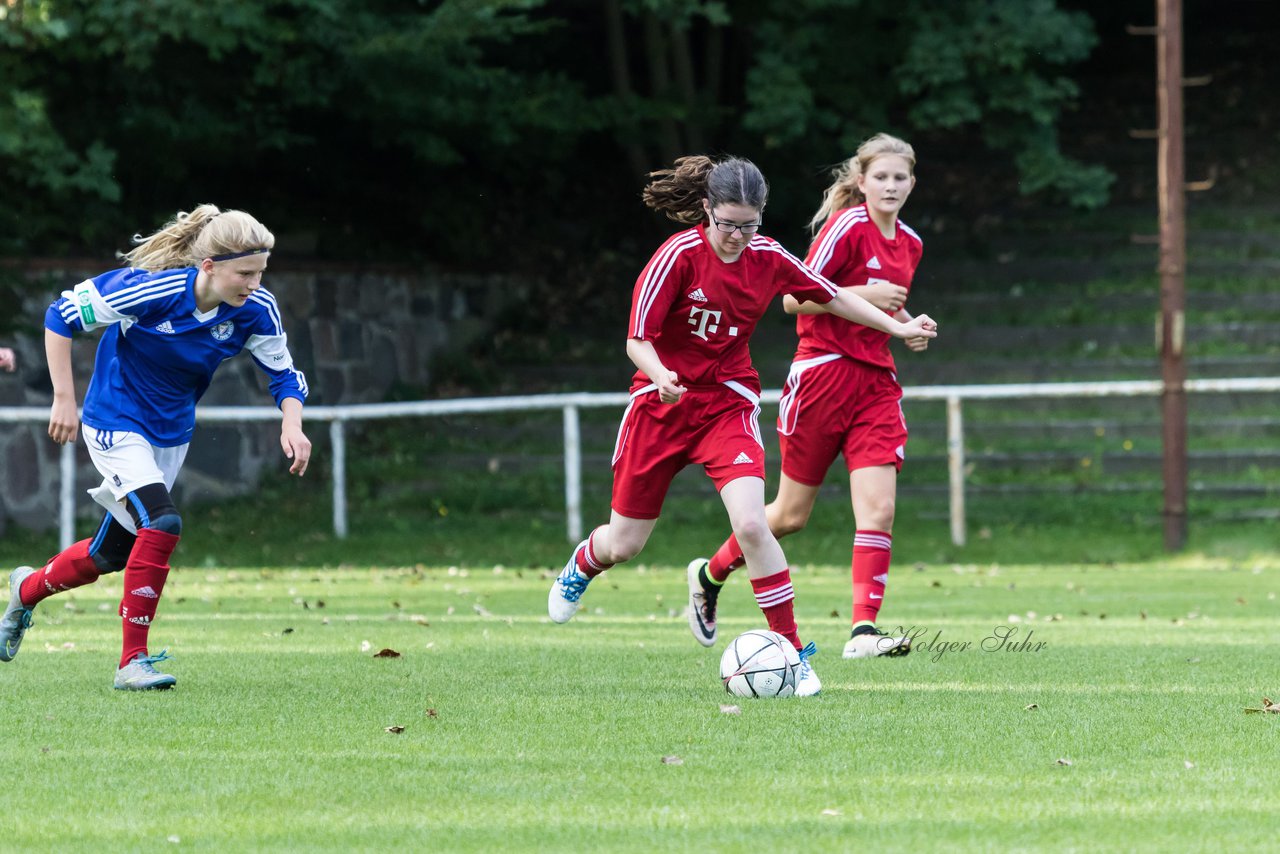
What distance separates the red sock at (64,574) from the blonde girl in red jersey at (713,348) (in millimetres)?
2075

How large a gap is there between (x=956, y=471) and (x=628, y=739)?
9436mm

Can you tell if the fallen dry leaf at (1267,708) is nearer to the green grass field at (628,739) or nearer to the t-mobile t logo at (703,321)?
the green grass field at (628,739)

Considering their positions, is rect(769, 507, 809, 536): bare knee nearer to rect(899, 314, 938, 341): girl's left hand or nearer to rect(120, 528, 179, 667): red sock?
rect(899, 314, 938, 341): girl's left hand

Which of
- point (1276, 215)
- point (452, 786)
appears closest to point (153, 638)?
point (452, 786)

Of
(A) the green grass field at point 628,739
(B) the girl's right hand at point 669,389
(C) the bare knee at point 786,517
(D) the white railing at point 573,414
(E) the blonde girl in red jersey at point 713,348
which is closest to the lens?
(A) the green grass field at point 628,739

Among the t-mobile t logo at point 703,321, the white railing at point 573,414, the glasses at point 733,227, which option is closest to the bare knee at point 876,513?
the t-mobile t logo at point 703,321

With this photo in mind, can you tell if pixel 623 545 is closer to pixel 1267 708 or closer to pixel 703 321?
pixel 703 321

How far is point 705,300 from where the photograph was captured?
701 cm

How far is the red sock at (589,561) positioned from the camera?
308 inches

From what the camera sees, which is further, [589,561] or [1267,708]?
[589,561]

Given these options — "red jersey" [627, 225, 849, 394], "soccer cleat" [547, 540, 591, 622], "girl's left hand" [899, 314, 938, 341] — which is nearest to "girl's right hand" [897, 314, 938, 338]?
"girl's left hand" [899, 314, 938, 341]

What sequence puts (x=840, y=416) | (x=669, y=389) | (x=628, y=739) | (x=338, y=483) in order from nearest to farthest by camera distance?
(x=628, y=739) → (x=669, y=389) → (x=840, y=416) → (x=338, y=483)

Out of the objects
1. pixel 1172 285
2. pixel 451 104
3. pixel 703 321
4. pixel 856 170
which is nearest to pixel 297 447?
pixel 703 321

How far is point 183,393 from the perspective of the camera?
727cm
